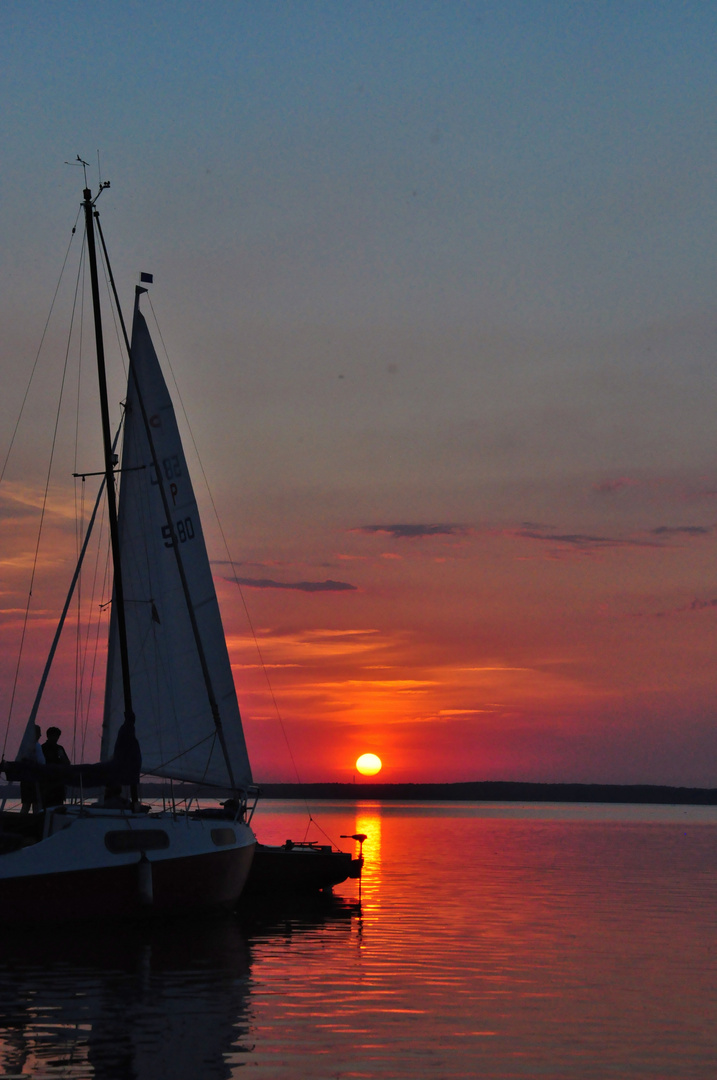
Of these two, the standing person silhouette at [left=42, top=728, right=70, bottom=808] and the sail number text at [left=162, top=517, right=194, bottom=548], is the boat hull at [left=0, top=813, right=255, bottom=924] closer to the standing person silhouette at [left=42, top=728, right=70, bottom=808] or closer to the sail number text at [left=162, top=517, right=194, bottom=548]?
the standing person silhouette at [left=42, top=728, right=70, bottom=808]

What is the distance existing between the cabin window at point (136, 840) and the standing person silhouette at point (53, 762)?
1.86 meters

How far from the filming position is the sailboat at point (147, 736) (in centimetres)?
2830

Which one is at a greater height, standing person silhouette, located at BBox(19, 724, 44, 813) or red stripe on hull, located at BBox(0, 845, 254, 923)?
standing person silhouette, located at BBox(19, 724, 44, 813)

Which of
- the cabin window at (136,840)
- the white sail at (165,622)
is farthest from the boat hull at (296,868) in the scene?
the cabin window at (136,840)

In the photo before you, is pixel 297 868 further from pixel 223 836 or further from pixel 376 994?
pixel 376 994

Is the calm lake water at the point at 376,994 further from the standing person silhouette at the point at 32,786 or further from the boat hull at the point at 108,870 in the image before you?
the standing person silhouette at the point at 32,786

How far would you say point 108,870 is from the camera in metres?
28.5

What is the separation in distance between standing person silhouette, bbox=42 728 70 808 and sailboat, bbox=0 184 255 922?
0.12m

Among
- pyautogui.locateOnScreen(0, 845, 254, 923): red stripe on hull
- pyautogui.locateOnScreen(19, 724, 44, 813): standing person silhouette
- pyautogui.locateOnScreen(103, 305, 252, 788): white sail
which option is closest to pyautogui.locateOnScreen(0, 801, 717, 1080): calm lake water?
pyautogui.locateOnScreen(0, 845, 254, 923): red stripe on hull

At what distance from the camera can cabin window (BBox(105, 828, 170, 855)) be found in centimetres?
2869

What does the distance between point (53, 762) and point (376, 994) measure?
11.4m

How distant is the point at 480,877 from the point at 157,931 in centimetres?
2807

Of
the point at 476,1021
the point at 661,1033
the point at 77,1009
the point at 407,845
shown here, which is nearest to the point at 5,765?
the point at 77,1009

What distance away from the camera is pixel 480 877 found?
57.0 metres
